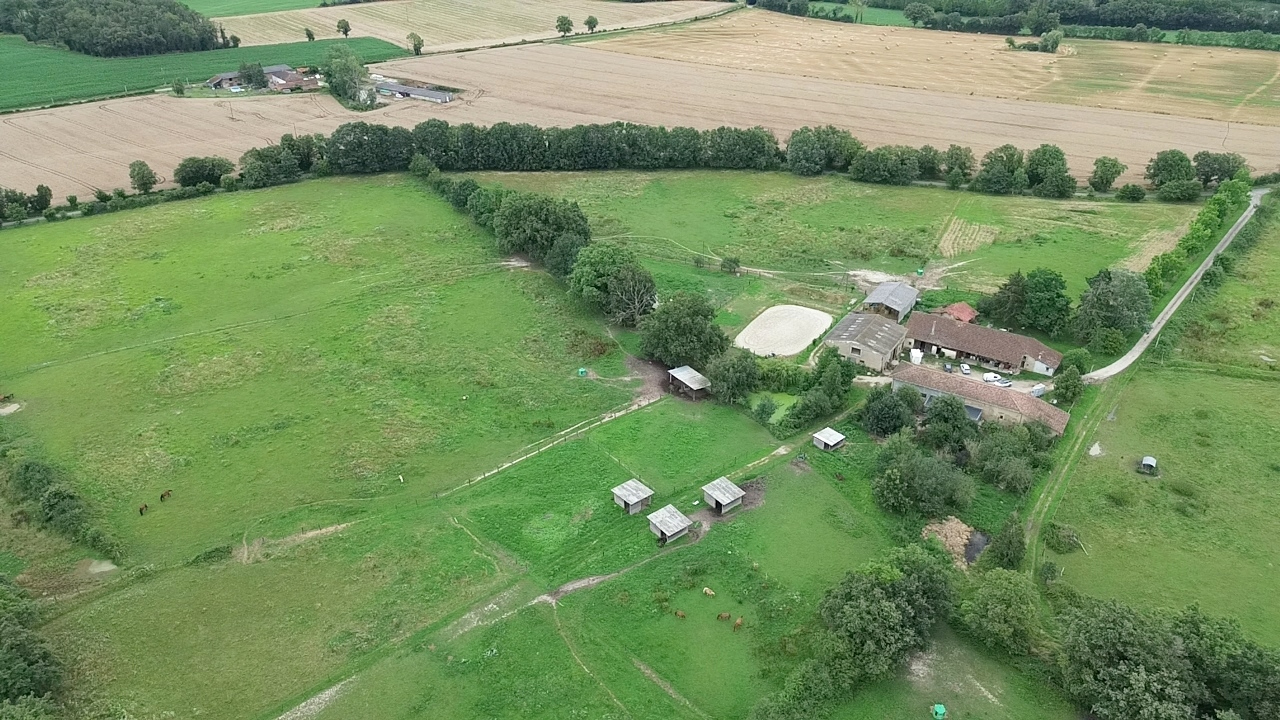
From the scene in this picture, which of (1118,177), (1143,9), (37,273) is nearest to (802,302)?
(1118,177)

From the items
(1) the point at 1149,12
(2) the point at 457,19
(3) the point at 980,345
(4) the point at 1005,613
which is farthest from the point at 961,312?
(2) the point at 457,19

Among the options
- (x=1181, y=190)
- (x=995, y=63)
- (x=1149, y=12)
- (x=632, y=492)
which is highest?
(x=1149, y=12)

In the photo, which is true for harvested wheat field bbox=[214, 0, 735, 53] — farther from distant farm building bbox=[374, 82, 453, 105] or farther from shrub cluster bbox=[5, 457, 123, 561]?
shrub cluster bbox=[5, 457, 123, 561]

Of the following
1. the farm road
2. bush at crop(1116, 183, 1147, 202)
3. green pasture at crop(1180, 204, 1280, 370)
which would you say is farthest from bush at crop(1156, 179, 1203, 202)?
green pasture at crop(1180, 204, 1280, 370)

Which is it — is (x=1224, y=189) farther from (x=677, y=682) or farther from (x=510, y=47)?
(x=510, y=47)

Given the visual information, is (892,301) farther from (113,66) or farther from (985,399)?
(113,66)

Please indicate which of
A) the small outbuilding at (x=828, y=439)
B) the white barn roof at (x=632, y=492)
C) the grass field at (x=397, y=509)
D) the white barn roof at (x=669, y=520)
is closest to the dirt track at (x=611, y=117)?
the grass field at (x=397, y=509)
